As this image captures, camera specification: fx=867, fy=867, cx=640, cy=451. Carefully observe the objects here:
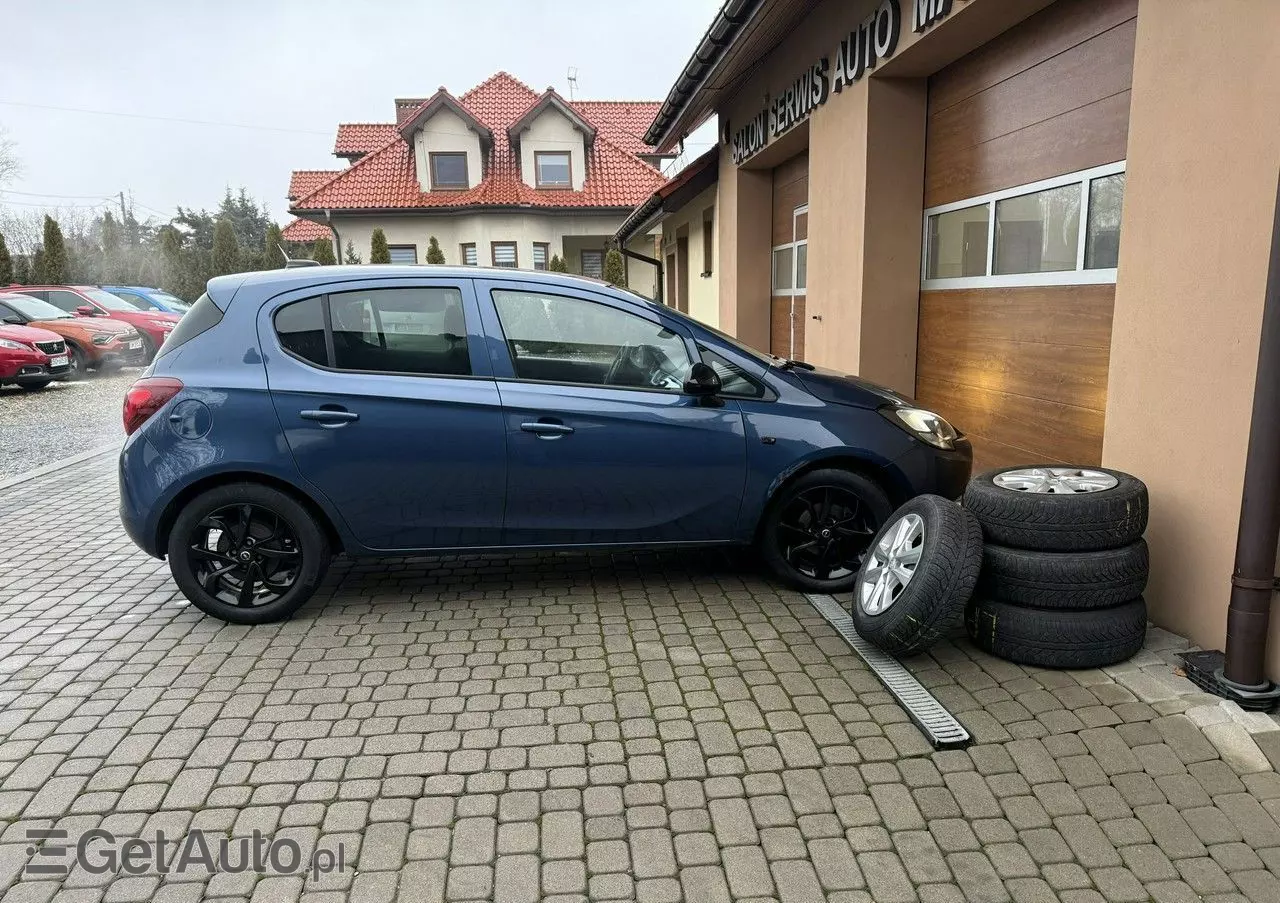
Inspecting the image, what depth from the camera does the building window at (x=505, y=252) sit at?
28.5 meters

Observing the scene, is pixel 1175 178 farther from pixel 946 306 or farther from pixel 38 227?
pixel 38 227

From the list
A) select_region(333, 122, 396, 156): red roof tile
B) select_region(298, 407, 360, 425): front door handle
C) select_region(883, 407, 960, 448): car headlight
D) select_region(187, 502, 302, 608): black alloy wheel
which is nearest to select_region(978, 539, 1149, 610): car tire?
select_region(883, 407, 960, 448): car headlight

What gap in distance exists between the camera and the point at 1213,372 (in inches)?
140

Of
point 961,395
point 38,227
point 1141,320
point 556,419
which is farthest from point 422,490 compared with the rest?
point 38,227

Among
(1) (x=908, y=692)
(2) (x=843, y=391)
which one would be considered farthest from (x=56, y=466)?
(1) (x=908, y=692)

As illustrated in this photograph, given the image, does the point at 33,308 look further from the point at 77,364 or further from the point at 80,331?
the point at 77,364

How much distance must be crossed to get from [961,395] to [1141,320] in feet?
8.46

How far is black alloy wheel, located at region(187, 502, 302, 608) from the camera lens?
4.32 metres

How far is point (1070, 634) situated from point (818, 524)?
1.40 meters

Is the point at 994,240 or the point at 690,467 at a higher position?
the point at 994,240

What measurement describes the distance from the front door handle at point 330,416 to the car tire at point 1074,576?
305 cm

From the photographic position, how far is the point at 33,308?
18.1 m

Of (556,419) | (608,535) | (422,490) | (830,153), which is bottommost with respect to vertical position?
(608,535)

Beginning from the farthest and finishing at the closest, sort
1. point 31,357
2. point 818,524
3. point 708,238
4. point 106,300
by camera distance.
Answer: point 106,300 < point 31,357 < point 708,238 < point 818,524
